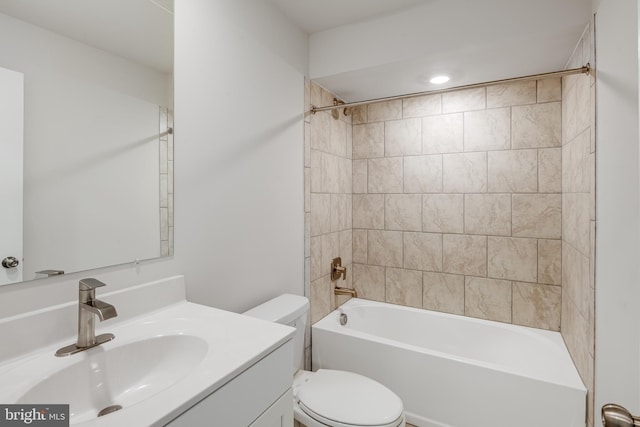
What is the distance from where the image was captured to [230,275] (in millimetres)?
1565

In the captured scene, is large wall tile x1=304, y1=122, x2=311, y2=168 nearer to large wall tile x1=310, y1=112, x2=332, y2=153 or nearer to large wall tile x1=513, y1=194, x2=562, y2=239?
large wall tile x1=310, y1=112, x2=332, y2=153

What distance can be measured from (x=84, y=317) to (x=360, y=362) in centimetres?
163

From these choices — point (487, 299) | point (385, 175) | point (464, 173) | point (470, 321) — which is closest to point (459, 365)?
point (470, 321)

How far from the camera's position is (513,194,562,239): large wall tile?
2.12m

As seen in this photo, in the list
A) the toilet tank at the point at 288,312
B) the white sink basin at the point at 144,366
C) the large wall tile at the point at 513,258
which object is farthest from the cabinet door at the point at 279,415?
the large wall tile at the point at 513,258

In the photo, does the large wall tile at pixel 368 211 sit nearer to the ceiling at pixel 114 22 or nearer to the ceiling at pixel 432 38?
the ceiling at pixel 432 38

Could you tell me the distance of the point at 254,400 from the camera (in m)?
0.90

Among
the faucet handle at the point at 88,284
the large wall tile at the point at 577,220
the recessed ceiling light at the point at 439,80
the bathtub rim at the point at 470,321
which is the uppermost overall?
the recessed ceiling light at the point at 439,80

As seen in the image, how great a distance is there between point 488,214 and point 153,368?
2257 millimetres

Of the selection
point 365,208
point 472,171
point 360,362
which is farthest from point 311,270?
point 472,171

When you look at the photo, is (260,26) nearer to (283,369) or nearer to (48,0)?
(48,0)

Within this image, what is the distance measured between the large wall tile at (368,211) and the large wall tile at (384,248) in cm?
8

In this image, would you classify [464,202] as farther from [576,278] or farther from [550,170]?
[576,278]

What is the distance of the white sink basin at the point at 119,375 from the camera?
83cm
